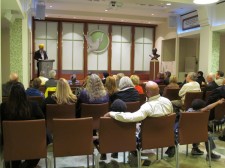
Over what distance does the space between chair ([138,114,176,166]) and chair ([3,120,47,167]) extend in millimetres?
1157

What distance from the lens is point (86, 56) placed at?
13.7 meters

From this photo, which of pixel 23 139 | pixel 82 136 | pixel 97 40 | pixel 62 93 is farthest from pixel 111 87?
pixel 97 40

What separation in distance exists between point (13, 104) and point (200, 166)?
2.61m

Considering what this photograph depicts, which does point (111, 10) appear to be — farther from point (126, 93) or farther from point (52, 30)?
point (126, 93)

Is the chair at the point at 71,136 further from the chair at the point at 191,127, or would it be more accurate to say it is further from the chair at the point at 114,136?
the chair at the point at 191,127

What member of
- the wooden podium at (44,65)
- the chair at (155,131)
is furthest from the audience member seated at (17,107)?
the wooden podium at (44,65)

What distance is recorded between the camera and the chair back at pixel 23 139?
2.80 metres

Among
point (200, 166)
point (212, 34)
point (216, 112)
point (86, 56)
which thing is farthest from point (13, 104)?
point (86, 56)

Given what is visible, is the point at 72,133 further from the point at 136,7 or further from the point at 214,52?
the point at 136,7

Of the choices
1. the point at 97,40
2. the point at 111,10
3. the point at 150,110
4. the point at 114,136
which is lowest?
the point at 114,136

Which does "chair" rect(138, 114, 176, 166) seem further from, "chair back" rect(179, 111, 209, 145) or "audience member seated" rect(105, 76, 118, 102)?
"audience member seated" rect(105, 76, 118, 102)

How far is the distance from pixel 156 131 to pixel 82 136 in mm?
894

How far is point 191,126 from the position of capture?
3441 mm

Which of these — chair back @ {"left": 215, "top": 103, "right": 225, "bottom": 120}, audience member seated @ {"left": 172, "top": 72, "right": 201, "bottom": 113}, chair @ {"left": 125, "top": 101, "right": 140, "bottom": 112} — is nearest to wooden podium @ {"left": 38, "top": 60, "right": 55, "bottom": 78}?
audience member seated @ {"left": 172, "top": 72, "right": 201, "bottom": 113}
